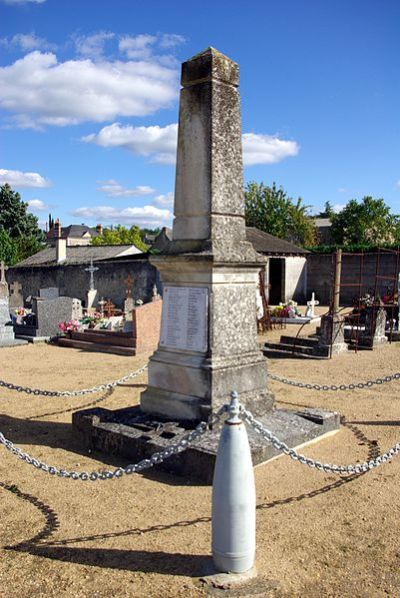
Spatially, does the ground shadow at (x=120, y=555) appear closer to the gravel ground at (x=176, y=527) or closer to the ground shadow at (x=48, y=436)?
the gravel ground at (x=176, y=527)

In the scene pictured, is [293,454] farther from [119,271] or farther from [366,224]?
[366,224]

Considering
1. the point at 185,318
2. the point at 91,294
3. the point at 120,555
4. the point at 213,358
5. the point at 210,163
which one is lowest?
the point at 120,555

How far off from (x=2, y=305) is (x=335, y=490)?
1307 cm

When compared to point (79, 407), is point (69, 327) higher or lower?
higher

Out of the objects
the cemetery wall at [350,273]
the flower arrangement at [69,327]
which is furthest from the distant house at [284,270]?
the flower arrangement at [69,327]

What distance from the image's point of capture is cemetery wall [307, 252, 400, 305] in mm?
25375

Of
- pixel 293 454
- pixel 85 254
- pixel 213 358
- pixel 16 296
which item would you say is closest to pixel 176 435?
pixel 213 358

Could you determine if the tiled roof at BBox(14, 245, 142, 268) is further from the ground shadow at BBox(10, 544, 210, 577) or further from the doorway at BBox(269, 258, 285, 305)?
the ground shadow at BBox(10, 544, 210, 577)

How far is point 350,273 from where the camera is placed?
26.9 metres

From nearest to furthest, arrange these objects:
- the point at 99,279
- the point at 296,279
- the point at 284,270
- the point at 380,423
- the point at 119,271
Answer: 1. the point at 380,423
2. the point at 119,271
3. the point at 99,279
4. the point at 284,270
5. the point at 296,279

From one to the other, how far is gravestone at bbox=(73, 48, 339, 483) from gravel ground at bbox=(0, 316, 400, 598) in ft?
1.72

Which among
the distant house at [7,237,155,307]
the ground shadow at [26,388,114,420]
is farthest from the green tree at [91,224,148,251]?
the ground shadow at [26,388,114,420]

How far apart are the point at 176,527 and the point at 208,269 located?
270 cm

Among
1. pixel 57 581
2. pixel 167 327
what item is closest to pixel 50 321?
pixel 167 327
